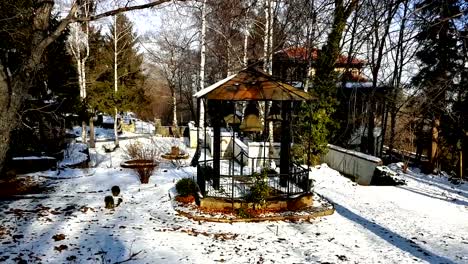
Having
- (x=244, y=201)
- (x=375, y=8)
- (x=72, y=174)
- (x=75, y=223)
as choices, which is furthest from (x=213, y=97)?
(x=72, y=174)

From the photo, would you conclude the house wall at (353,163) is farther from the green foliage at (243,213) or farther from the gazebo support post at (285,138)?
the green foliage at (243,213)

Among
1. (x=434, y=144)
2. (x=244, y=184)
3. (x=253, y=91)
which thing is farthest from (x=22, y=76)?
(x=434, y=144)

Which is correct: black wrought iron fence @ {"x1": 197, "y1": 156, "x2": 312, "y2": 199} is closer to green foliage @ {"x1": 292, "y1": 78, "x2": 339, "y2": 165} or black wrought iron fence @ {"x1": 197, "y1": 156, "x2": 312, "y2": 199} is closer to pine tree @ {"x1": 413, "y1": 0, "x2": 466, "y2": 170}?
pine tree @ {"x1": 413, "y1": 0, "x2": 466, "y2": 170}

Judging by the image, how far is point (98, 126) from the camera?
38.2m

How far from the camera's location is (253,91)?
9.23 meters

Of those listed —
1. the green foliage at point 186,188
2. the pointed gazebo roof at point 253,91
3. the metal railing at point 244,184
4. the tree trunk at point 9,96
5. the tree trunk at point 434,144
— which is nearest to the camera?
the tree trunk at point 9,96

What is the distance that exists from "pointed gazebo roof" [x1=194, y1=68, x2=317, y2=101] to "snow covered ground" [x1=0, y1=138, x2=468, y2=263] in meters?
3.04

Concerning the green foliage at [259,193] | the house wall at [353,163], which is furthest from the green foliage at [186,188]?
the house wall at [353,163]

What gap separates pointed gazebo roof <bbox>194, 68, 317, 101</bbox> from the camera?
9110 millimetres

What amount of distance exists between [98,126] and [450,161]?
1235 inches

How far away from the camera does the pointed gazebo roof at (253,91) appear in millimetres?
9110

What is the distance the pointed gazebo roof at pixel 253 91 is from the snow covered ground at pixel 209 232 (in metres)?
3.04

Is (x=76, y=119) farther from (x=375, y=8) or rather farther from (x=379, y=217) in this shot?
(x=375, y=8)

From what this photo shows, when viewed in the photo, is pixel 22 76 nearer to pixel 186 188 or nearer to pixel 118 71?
pixel 186 188
